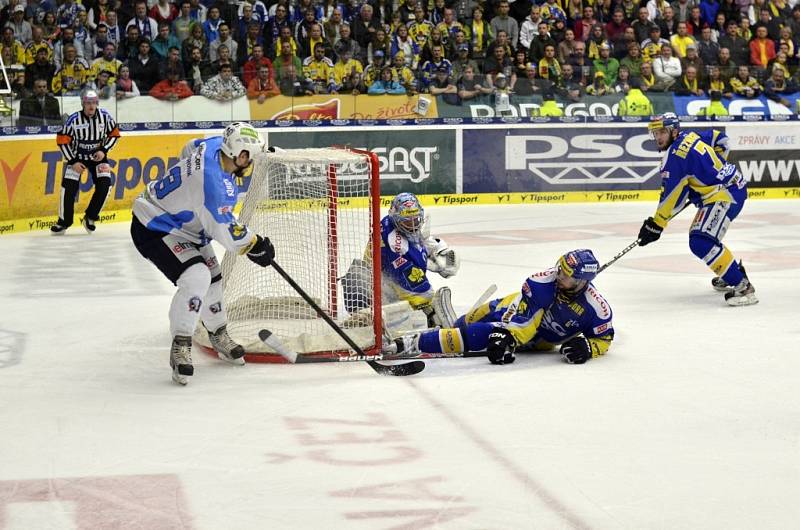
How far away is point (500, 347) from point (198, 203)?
5.40 feet

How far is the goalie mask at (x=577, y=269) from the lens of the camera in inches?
230

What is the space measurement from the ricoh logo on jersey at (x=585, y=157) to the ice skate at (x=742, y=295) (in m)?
6.36

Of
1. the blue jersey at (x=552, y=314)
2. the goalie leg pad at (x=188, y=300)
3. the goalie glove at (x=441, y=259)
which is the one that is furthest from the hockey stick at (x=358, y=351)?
the goalie glove at (x=441, y=259)

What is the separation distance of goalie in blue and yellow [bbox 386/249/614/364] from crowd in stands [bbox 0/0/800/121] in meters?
7.16

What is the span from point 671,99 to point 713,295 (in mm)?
6582

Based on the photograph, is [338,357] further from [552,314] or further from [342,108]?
[342,108]

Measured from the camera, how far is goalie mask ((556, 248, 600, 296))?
5848 mm

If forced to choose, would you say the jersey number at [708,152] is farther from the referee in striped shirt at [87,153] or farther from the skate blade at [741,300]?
the referee in striped shirt at [87,153]

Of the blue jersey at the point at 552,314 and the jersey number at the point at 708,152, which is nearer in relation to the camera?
the blue jersey at the point at 552,314

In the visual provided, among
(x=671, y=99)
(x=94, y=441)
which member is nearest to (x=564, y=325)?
(x=94, y=441)

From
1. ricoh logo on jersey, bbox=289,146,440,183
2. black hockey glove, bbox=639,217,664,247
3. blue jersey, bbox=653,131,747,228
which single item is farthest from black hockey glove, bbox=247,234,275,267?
ricoh logo on jersey, bbox=289,146,440,183

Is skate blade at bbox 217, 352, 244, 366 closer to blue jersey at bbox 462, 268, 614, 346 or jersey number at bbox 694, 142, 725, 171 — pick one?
blue jersey at bbox 462, 268, 614, 346

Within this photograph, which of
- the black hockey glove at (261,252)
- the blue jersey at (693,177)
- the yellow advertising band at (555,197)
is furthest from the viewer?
the yellow advertising band at (555,197)

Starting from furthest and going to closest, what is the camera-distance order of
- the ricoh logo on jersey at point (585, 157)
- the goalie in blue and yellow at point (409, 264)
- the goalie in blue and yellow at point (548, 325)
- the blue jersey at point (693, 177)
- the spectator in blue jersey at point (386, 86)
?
the ricoh logo on jersey at point (585, 157) < the spectator in blue jersey at point (386, 86) < the blue jersey at point (693, 177) < the goalie in blue and yellow at point (409, 264) < the goalie in blue and yellow at point (548, 325)
